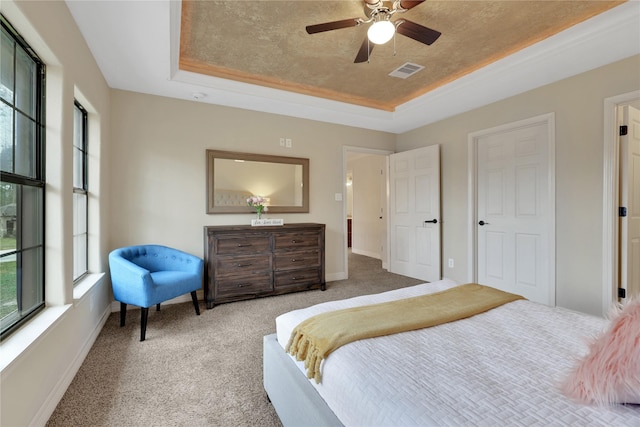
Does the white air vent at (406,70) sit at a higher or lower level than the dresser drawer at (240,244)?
higher

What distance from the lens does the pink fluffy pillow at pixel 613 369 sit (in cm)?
75

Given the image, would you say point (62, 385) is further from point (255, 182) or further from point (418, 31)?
point (418, 31)

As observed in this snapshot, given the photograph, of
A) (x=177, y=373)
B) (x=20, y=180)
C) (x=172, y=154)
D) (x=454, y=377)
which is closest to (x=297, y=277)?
(x=177, y=373)

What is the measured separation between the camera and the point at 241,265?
3338 mm

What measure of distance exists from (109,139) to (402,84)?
3.37m

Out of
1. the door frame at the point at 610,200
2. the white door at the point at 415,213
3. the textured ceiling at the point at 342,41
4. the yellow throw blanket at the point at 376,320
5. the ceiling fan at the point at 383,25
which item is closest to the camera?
the yellow throw blanket at the point at 376,320

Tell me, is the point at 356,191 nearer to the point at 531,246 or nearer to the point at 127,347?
the point at 531,246

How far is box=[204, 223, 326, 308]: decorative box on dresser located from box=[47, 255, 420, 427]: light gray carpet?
0.89 ft

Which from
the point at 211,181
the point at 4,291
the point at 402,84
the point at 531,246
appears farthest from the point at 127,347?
the point at 531,246

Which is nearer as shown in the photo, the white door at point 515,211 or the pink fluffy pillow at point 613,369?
the pink fluffy pillow at point 613,369

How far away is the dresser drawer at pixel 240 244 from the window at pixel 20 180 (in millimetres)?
1589

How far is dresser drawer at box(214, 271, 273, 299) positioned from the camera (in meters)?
3.23

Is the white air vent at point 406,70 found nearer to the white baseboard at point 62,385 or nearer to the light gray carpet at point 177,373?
the light gray carpet at point 177,373

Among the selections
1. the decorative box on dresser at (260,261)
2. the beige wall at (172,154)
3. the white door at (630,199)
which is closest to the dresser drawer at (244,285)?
the decorative box on dresser at (260,261)
